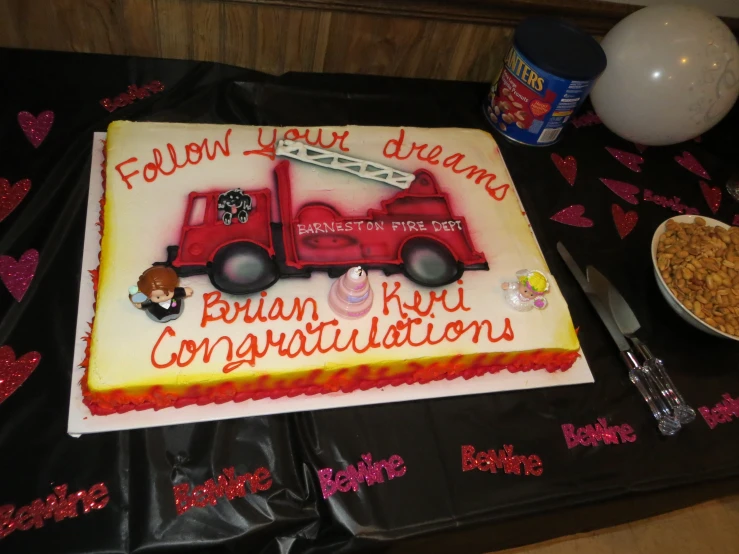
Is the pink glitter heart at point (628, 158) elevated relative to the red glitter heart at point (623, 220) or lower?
elevated

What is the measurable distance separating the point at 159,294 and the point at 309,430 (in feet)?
0.97

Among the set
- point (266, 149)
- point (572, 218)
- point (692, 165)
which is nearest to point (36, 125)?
point (266, 149)

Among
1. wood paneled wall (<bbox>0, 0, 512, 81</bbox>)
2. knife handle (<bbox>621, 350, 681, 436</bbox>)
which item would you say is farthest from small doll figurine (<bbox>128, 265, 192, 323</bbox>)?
knife handle (<bbox>621, 350, 681, 436</bbox>)

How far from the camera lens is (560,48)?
1130 millimetres

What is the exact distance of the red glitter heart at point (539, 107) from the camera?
115 cm

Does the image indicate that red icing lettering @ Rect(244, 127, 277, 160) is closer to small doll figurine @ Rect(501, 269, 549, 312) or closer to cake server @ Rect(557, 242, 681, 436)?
small doll figurine @ Rect(501, 269, 549, 312)

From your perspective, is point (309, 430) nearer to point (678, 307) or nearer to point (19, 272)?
point (19, 272)

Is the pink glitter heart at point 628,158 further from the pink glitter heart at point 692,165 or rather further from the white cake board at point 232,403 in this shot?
the white cake board at point 232,403

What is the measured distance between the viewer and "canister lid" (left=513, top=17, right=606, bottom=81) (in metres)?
1.09

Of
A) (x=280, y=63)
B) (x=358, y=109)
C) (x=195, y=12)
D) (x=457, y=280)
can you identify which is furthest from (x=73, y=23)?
(x=457, y=280)

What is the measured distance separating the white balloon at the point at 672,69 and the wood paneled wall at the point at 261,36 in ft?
0.88

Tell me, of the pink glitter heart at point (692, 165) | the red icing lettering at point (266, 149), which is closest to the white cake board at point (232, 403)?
the red icing lettering at point (266, 149)

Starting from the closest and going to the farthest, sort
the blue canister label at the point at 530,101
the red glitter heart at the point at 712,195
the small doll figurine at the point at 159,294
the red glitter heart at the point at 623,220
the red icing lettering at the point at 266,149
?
1. the small doll figurine at the point at 159,294
2. the red icing lettering at the point at 266,149
3. the blue canister label at the point at 530,101
4. the red glitter heart at the point at 623,220
5. the red glitter heart at the point at 712,195

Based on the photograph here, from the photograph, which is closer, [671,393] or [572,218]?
[671,393]
